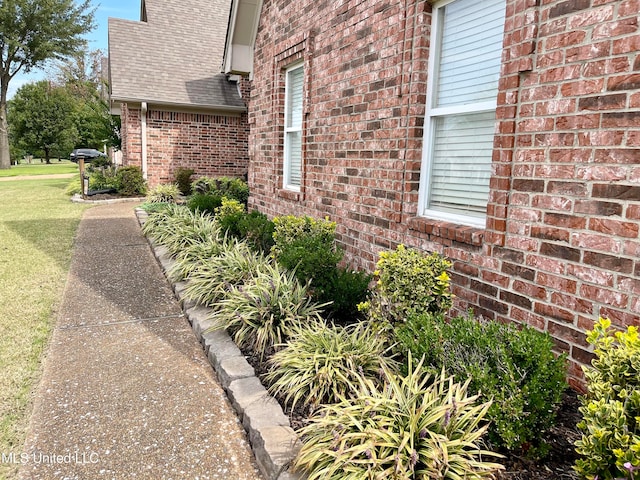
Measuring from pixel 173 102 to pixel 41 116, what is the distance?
3850cm

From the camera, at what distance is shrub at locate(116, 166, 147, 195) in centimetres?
1454

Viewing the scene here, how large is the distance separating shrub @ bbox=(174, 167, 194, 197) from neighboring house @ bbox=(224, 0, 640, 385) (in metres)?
9.14

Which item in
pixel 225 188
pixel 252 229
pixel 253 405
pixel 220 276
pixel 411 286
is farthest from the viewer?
pixel 225 188

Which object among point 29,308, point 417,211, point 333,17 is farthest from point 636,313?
point 29,308

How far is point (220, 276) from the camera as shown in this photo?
5211mm

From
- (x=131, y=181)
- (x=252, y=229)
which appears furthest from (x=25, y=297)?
(x=131, y=181)

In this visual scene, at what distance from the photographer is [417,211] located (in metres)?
4.24

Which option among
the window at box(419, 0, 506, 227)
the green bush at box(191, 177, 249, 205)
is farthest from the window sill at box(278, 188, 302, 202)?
the green bush at box(191, 177, 249, 205)

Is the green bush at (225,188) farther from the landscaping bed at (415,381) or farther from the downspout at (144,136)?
the landscaping bed at (415,381)

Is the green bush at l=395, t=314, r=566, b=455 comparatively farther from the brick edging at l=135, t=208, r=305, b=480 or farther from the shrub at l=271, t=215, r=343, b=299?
the shrub at l=271, t=215, r=343, b=299

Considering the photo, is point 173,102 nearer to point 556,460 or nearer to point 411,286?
point 411,286

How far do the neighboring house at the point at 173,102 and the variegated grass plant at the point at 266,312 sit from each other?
11.5 m

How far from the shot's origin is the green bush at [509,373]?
216 cm

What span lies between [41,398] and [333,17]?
4.76 m
